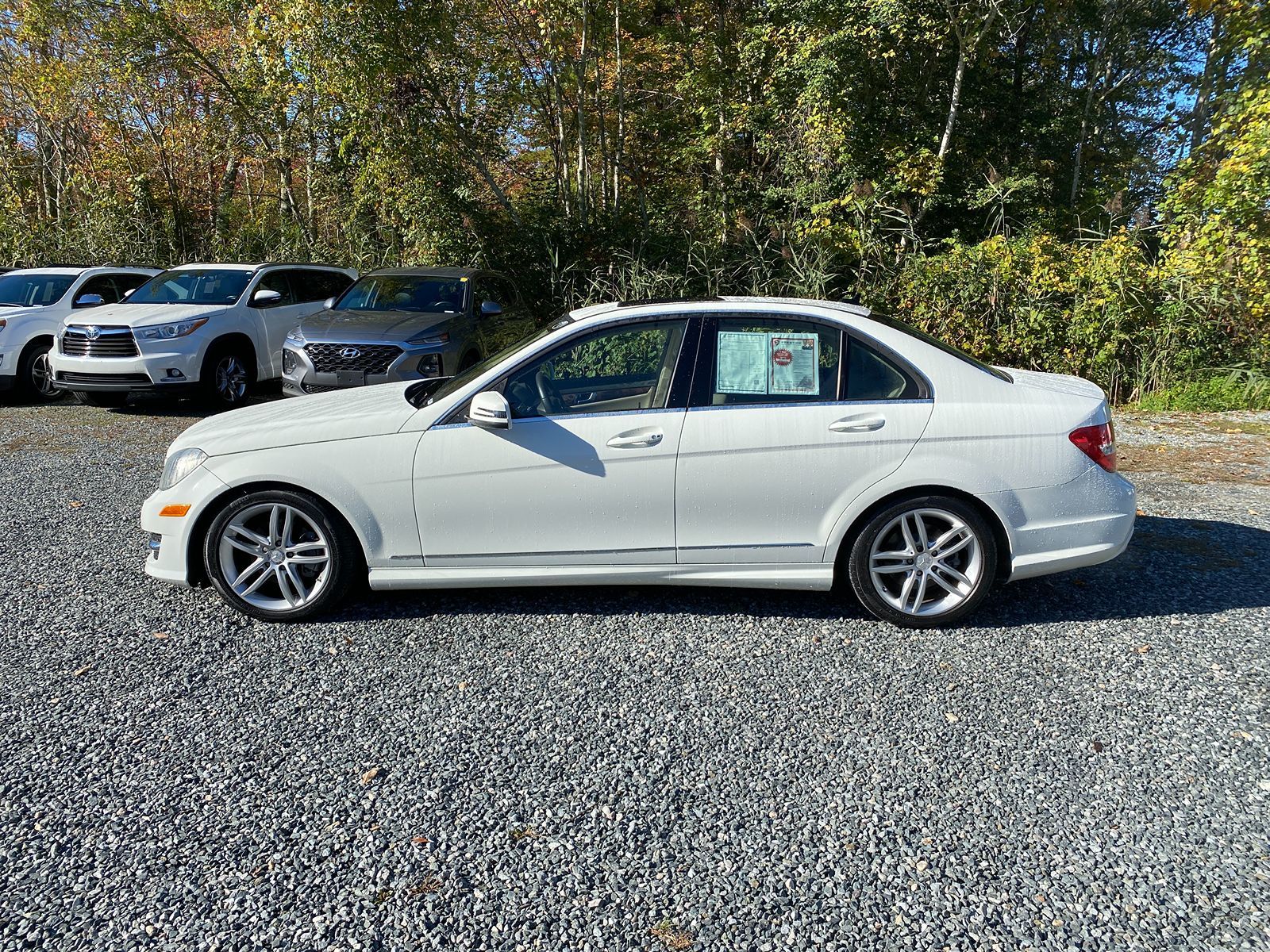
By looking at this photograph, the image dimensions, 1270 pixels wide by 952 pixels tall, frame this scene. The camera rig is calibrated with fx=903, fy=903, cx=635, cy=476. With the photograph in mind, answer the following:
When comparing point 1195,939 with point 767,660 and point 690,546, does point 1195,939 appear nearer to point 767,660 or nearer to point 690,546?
point 767,660

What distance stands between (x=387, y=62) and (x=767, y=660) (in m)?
11.3

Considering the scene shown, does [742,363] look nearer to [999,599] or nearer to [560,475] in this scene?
[560,475]

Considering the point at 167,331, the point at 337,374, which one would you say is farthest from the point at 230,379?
the point at 337,374

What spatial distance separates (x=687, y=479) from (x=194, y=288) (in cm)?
952

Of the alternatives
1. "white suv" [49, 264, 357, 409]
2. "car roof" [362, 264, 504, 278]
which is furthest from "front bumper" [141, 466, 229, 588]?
"white suv" [49, 264, 357, 409]

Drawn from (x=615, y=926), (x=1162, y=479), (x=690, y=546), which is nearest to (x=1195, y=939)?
(x=615, y=926)

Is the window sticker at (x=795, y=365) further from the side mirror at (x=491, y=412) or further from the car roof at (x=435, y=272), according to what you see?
the car roof at (x=435, y=272)

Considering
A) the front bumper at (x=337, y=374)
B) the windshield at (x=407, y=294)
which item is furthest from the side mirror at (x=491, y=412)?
the windshield at (x=407, y=294)

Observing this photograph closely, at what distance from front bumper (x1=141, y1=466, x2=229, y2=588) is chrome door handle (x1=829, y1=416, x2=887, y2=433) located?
292 centimetres

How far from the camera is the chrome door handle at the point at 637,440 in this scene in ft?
13.9

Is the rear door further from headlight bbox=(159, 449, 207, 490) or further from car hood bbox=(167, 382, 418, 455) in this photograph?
headlight bbox=(159, 449, 207, 490)

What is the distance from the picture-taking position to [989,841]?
282 cm

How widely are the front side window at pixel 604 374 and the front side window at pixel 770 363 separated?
21cm

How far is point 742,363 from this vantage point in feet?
14.4
